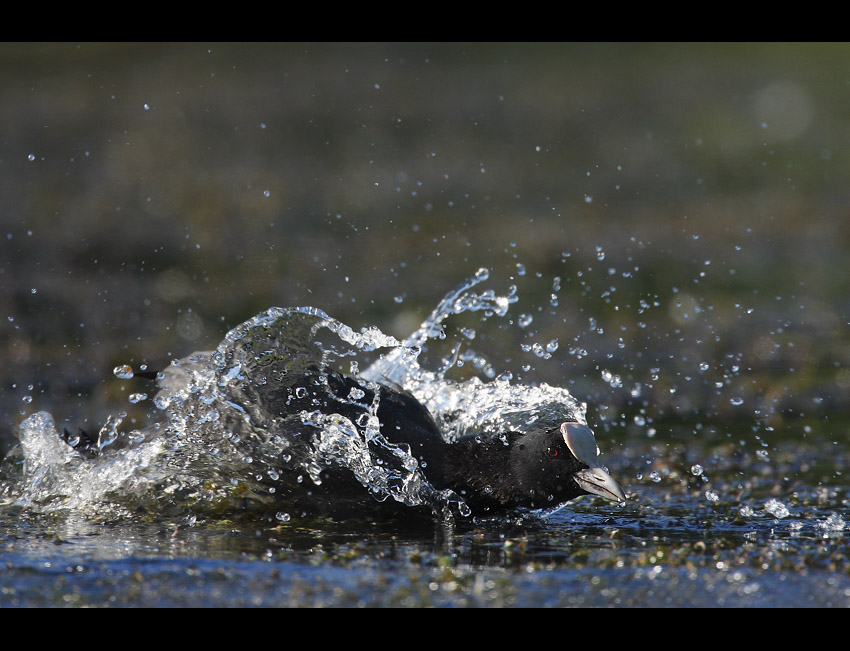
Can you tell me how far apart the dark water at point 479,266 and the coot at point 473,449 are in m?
0.17

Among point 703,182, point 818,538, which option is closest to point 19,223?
point 703,182

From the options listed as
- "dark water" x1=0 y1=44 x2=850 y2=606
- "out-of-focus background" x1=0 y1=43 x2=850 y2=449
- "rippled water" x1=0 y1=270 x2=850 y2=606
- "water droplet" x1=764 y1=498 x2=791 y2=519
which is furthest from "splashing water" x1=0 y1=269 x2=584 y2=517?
"out-of-focus background" x1=0 y1=43 x2=850 y2=449

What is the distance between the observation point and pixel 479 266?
11398mm

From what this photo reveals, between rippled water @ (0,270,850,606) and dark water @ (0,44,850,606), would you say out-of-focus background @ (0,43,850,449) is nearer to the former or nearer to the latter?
dark water @ (0,44,850,606)

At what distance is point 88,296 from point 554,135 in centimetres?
863

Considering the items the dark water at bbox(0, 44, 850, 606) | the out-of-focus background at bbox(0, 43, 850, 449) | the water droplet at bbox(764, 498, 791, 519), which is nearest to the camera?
the dark water at bbox(0, 44, 850, 606)

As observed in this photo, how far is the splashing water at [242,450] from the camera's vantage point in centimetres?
547

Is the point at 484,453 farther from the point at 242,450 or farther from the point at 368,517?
the point at 242,450

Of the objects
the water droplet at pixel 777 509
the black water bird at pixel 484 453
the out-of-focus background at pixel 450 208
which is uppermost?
the out-of-focus background at pixel 450 208

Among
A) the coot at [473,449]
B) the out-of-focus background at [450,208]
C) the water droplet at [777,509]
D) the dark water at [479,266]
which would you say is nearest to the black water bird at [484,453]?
the coot at [473,449]

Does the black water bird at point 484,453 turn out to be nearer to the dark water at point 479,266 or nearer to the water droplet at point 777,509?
the dark water at point 479,266

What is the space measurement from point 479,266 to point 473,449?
588 centimetres

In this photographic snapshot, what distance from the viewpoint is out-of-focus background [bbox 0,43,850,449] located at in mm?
8906

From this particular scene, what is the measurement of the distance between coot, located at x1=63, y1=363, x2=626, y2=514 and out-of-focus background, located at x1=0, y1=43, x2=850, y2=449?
1863 mm
